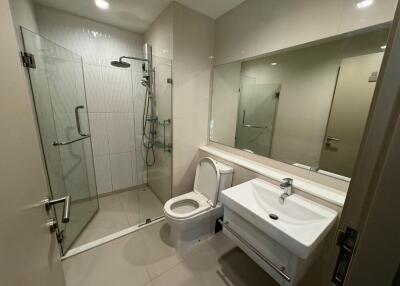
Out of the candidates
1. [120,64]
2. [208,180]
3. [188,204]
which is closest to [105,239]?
[188,204]

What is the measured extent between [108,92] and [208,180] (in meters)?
1.84

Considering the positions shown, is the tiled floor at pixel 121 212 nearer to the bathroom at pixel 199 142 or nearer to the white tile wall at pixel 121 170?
the bathroom at pixel 199 142

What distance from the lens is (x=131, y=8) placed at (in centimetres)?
185

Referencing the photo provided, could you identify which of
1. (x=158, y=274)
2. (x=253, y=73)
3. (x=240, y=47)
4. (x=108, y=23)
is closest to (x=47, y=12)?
(x=108, y=23)

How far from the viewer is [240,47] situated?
1.80m

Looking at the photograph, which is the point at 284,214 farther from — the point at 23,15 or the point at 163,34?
the point at 23,15

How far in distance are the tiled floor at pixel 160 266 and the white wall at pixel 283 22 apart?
204 cm

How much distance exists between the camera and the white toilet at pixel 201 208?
64.6 inches

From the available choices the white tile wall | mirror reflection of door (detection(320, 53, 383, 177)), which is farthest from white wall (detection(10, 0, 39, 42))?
mirror reflection of door (detection(320, 53, 383, 177))

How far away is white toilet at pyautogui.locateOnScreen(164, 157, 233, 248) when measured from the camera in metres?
1.64

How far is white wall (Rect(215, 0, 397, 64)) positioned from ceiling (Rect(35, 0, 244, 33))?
149mm

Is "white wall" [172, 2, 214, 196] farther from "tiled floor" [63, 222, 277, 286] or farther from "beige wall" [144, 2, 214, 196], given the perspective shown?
"tiled floor" [63, 222, 277, 286]

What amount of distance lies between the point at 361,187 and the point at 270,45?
154cm

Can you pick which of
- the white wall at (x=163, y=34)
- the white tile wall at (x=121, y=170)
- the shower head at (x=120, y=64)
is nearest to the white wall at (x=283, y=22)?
the white wall at (x=163, y=34)
